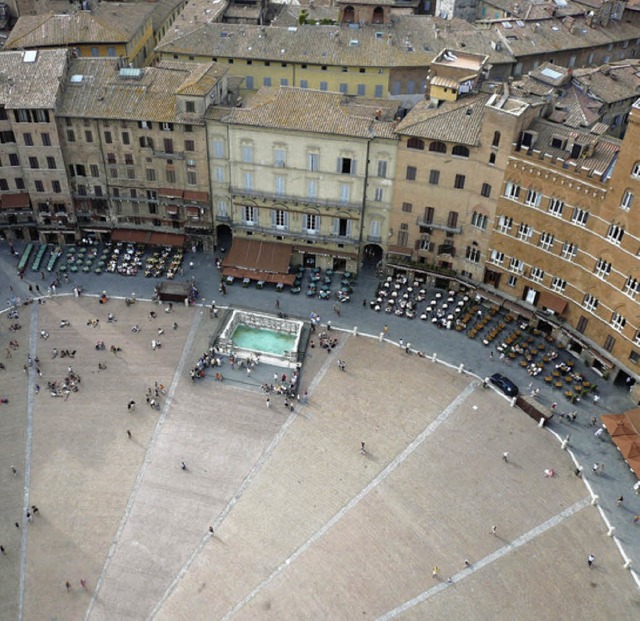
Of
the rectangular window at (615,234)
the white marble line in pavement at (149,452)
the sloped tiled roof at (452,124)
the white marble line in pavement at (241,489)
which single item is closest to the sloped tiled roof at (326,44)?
the sloped tiled roof at (452,124)

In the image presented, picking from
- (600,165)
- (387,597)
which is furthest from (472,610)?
(600,165)

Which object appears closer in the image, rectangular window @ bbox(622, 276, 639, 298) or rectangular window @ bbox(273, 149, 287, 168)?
rectangular window @ bbox(622, 276, 639, 298)

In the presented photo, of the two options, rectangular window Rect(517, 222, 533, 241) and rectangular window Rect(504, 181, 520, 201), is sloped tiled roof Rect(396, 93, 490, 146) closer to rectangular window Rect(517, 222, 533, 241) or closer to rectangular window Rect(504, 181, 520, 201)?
rectangular window Rect(504, 181, 520, 201)

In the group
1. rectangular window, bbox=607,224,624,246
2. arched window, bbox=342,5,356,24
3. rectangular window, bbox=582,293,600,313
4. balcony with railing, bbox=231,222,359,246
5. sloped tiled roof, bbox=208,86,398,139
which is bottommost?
balcony with railing, bbox=231,222,359,246

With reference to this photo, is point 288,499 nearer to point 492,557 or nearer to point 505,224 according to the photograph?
point 492,557

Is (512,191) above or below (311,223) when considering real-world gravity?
above

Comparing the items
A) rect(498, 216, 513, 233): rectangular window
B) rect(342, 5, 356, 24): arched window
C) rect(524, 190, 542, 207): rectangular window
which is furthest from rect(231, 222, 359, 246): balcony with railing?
rect(342, 5, 356, 24): arched window

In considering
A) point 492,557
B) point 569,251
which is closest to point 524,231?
point 569,251
